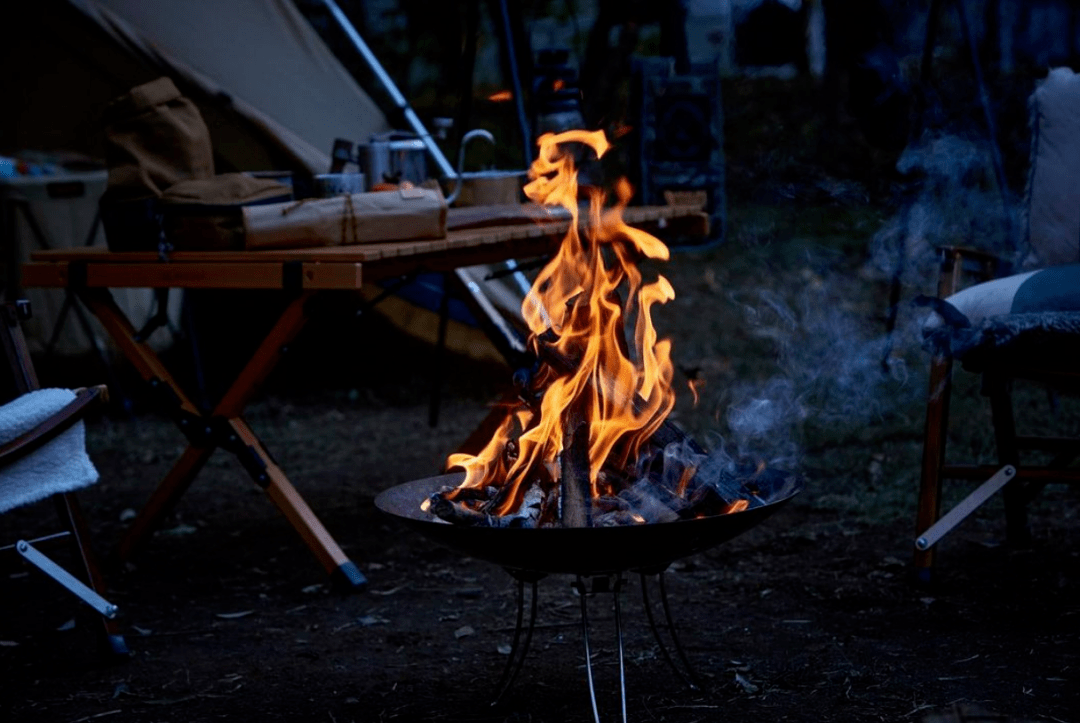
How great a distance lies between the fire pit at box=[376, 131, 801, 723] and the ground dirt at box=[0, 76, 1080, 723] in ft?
0.88

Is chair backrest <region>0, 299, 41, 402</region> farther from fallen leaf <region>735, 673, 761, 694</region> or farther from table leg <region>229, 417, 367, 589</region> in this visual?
fallen leaf <region>735, 673, 761, 694</region>

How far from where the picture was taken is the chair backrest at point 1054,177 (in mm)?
3678

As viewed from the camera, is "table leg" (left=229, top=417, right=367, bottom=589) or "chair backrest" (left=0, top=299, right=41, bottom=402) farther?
"table leg" (left=229, top=417, right=367, bottom=589)

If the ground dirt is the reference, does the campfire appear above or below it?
above

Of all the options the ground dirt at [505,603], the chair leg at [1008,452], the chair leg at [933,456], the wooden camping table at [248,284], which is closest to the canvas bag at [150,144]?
the wooden camping table at [248,284]

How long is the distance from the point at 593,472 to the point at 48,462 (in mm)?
1255

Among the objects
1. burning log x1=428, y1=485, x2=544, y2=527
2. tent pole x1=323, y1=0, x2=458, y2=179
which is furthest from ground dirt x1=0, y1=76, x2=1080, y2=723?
tent pole x1=323, y1=0, x2=458, y2=179

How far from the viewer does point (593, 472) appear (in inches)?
101

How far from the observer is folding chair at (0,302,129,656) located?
2.87 metres

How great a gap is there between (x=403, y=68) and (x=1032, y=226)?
6276mm

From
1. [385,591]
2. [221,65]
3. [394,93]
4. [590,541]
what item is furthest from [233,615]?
[221,65]

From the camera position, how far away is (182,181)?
3.46 meters

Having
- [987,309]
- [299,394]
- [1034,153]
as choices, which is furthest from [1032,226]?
[299,394]

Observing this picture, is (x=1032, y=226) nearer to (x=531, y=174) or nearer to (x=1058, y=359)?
(x=1058, y=359)
